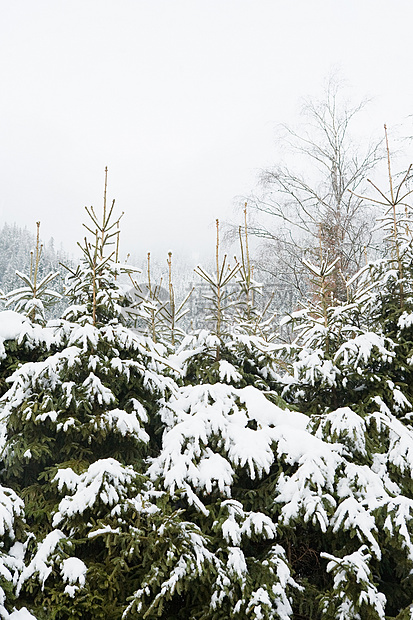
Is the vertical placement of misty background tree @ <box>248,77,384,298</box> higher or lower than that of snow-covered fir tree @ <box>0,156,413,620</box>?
higher

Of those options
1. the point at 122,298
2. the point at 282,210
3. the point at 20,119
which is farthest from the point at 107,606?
the point at 20,119

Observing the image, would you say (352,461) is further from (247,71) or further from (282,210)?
(247,71)

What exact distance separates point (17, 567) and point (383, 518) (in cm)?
226

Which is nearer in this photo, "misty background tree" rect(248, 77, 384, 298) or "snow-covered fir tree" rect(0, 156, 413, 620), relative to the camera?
"snow-covered fir tree" rect(0, 156, 413, 620)

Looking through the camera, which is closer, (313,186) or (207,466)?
(207,466)

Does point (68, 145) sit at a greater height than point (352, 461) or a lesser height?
greater

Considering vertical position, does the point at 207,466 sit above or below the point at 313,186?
below

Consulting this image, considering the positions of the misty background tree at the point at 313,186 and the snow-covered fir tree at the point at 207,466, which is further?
the misty background tree at the point at 313,186

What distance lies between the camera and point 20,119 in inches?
5025

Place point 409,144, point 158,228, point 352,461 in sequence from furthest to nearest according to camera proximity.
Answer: point 158,228 → point 409,144 → point 352,461

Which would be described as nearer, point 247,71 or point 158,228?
point 158,228

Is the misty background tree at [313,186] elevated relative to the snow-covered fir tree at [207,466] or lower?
elevated

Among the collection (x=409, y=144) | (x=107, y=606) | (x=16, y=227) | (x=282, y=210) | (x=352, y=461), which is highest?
(x=16, y=227)

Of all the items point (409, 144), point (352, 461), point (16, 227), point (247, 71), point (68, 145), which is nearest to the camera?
point (352, 461)
